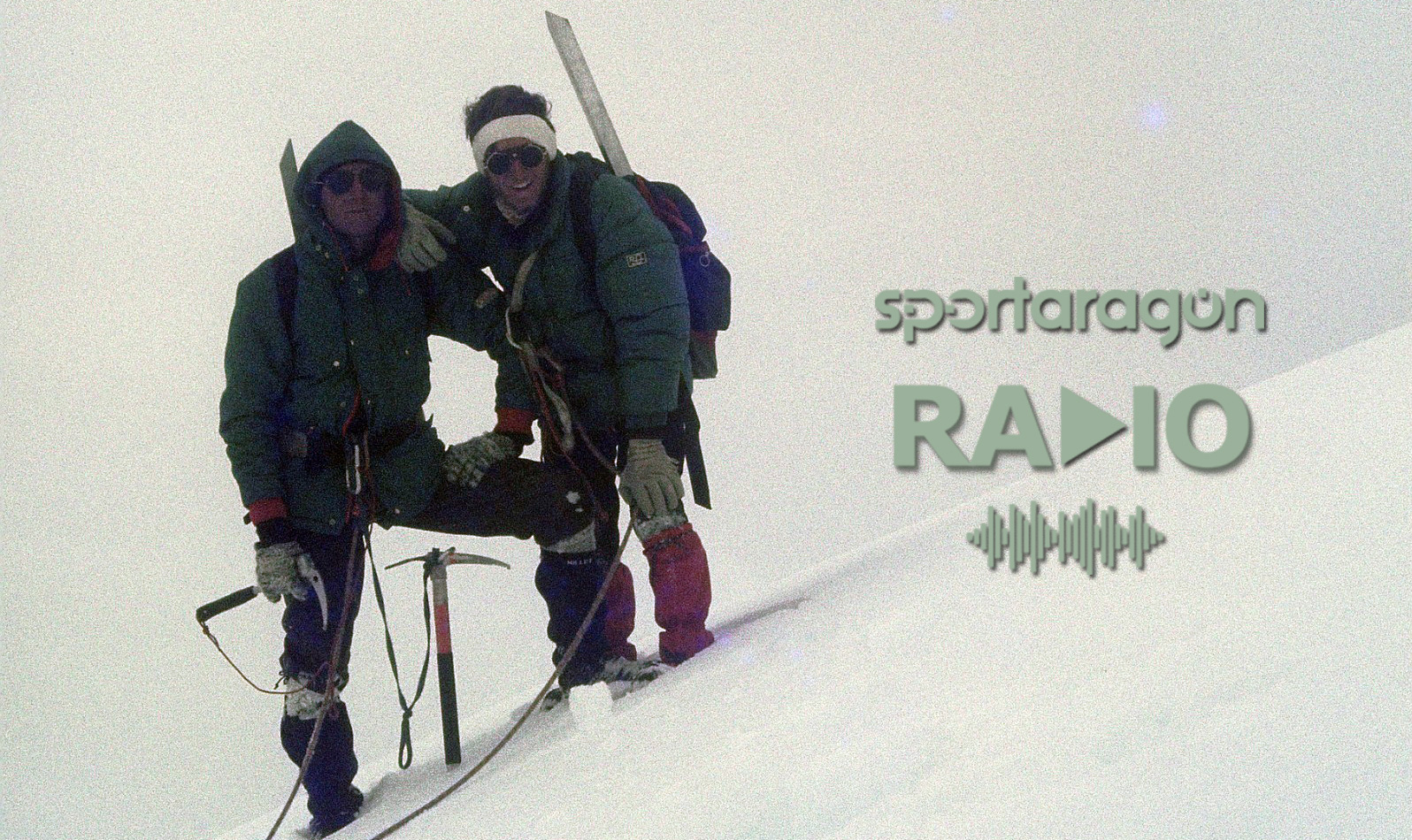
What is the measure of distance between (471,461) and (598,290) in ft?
2.80

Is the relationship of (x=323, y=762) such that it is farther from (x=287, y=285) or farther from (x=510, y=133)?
(x=510, y=133)

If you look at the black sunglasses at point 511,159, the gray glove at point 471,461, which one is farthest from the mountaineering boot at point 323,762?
the black sunglasses at point 511,159

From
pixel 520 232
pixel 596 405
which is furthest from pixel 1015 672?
pixel 520 232

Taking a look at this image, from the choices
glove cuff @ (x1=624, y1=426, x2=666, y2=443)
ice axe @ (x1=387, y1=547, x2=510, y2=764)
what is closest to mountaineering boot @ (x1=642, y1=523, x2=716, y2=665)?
glove cuff @ (x1=624, y1=426, x2=666, y2=443)

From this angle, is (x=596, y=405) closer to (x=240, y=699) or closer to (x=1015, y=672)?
(x=1015, y=672)

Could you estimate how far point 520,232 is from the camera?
4.94 metres

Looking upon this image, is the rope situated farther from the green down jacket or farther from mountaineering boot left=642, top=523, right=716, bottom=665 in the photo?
the green down jacket

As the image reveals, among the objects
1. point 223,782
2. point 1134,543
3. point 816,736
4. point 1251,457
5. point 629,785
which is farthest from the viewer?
point 223,782

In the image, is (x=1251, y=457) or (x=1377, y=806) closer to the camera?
(x=1377, y=806)

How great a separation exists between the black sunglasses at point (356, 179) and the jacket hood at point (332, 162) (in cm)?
3

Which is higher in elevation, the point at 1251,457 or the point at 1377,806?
the point at 1251,457

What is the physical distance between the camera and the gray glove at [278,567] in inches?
179

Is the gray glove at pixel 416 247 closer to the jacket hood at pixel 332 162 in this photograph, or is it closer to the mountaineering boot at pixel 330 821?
the jacket hood at pixel 332 162

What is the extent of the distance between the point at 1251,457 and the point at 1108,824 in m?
2.52
